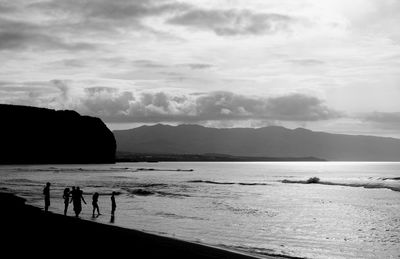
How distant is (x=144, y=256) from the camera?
1977 cm

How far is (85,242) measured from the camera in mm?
22594

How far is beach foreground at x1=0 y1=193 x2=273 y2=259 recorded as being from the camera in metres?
19.9

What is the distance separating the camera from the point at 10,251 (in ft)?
61.9

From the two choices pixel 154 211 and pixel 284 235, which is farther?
pixel 154 211

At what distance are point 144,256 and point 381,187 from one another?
8982 cm

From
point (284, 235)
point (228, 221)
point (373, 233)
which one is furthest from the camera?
point (228, 221)

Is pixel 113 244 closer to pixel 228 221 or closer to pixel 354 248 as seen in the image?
pixel 354 248

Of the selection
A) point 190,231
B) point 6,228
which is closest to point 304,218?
point 190,231

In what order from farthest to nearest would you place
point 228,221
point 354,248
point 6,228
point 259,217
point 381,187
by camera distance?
point 381,187 < point 259,217 < point 228,221 < point 354,248 < point 6,228

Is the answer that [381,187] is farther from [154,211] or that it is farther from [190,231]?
[190,231]

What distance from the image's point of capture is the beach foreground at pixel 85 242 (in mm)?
19922

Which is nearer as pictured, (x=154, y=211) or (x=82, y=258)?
(x=82, y=258)

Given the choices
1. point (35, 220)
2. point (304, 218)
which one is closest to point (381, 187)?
point (304, 218)

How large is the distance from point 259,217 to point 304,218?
4398 mm
